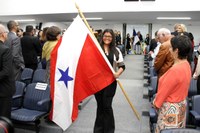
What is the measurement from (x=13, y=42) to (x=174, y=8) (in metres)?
8.48

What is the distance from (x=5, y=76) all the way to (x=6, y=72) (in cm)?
6

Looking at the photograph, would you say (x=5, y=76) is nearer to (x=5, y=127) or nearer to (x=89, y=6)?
(x=5, y=127)

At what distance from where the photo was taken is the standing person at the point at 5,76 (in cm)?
273

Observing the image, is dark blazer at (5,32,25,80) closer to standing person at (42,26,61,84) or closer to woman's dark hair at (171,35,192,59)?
standing person at (42,26,61,84)

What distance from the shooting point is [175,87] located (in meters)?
2.05

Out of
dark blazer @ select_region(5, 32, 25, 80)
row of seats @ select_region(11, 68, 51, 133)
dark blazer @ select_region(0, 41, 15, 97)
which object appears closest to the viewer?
dark blazer @ select_region(0, 41, 15, 97)

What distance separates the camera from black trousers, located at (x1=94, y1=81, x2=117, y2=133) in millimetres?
2985

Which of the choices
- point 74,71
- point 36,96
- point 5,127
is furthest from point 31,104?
point 5,127

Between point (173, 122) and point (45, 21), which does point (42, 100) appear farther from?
point (45, 21)

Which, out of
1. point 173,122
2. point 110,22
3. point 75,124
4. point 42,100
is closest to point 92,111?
point 75,124

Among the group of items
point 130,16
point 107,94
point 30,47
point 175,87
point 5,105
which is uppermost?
point 130,16

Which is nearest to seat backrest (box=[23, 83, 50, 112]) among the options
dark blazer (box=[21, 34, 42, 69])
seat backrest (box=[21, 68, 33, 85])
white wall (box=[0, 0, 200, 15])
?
seat backrest (box=[21, 68, 33, 85])

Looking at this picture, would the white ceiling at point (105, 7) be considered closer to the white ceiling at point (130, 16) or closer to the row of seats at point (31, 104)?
the white ceiling at point (130, 16)

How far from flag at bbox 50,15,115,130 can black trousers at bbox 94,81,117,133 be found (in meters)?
0.15
